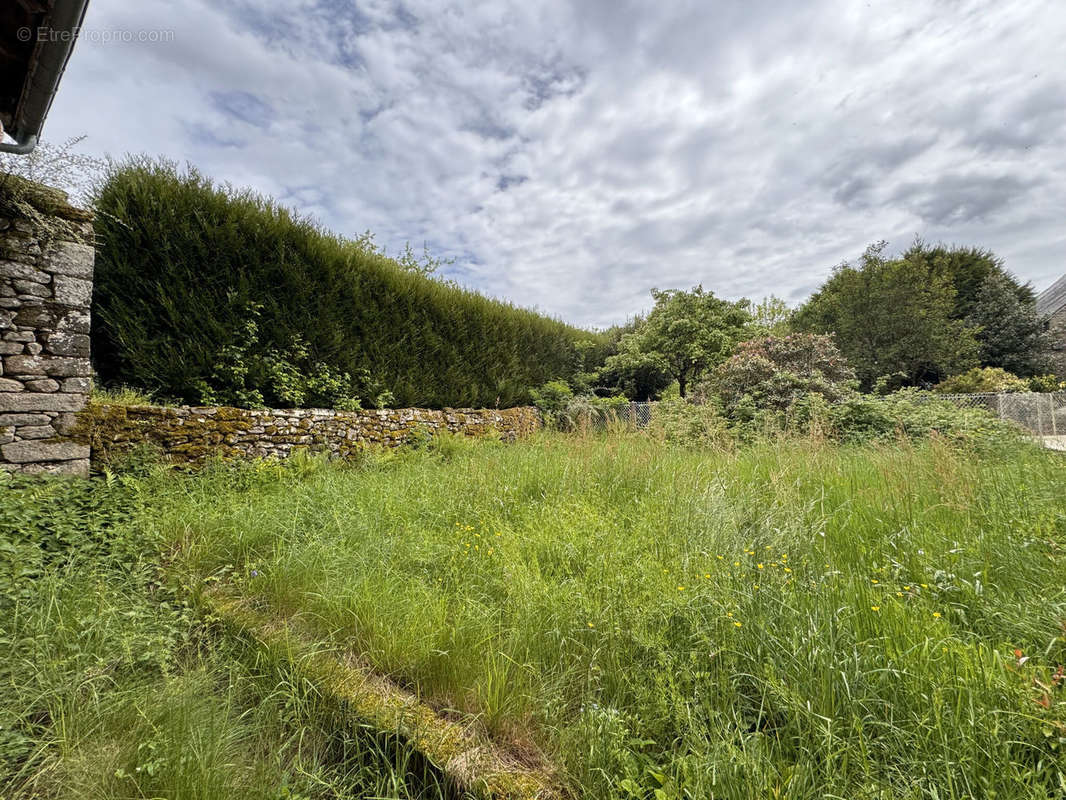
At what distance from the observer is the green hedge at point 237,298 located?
4.42m

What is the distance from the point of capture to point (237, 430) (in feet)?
15.5

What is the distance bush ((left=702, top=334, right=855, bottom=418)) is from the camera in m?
7.35

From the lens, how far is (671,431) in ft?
16.0

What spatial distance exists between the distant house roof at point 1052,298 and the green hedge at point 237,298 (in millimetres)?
26240

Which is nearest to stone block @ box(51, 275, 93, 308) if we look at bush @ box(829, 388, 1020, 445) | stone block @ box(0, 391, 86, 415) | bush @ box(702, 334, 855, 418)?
stone block @ box(0, 391, 86, 415)

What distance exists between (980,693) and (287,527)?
365cm

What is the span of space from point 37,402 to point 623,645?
5.25m

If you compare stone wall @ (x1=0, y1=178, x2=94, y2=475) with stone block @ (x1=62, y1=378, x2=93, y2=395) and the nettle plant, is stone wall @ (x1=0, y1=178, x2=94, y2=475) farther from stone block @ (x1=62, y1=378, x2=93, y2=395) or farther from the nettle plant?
the nettle plant

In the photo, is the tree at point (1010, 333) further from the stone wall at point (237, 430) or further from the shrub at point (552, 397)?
the stone wall at point (237, 430)

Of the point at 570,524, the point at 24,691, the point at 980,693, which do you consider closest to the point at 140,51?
the point at 24,691

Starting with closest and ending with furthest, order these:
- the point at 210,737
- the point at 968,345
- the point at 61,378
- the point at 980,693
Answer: the point at 980,693
the point at 210,737
the point at 61,378
the point at 968,345

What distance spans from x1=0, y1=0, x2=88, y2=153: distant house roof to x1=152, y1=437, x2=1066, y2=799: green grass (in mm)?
3073

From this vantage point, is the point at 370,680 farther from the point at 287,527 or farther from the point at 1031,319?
the point at 1031,319

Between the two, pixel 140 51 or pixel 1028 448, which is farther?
pixel 1028 448
